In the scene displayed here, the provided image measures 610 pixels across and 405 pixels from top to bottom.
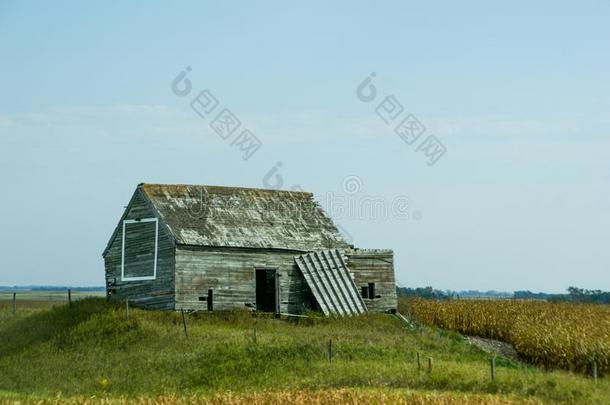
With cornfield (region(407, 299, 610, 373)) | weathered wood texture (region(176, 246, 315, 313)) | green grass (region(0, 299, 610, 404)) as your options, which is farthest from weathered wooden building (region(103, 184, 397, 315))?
cornfield (region(407, 299, 610, 373))

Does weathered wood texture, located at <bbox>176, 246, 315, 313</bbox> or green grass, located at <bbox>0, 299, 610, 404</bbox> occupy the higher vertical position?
weathered wood texture, located at <bbox>176, 246, 315, 313</bbox>

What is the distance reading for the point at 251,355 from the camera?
3206 centimetres

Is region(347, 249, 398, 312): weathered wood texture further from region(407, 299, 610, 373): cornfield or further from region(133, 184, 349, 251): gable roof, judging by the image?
region(407, 299, 610, 373): cornfield

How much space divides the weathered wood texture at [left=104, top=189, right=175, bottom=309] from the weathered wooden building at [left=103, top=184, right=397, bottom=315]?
0.13ft

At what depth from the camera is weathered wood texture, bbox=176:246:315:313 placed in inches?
1590

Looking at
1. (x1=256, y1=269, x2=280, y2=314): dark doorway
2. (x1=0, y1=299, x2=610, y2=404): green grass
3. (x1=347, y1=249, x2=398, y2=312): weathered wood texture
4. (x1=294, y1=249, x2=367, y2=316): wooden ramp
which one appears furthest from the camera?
(x1=347, y1=249, x2=398, y2=312): weathered wood texture

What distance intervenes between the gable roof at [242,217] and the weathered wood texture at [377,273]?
36.8 inches

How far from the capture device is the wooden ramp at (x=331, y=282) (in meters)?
43.0

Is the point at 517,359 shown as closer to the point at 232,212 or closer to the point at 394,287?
the point at 394,287

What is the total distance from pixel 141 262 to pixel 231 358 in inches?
431

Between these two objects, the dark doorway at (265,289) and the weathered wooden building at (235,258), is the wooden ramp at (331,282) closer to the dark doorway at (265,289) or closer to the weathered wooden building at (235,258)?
the weathered wooden building at (235,258)

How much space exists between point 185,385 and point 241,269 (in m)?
12.7

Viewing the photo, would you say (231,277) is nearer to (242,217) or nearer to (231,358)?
(242,217)

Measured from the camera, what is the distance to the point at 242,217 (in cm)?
4394
